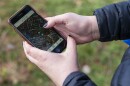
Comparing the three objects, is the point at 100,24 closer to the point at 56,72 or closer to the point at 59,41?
the point at 59,41

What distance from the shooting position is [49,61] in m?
1.35

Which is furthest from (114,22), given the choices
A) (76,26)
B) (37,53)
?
(37,53)

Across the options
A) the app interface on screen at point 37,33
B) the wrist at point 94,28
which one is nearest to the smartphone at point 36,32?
the app interface on screen at point 37,33

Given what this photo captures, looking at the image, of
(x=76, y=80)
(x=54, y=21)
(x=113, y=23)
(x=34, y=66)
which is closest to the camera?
(x=76, y=80)

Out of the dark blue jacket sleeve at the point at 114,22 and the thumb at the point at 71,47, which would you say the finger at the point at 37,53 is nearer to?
the thumb at the point at 71,47

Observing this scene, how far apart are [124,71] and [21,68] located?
1272 mm

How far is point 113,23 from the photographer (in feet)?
5.30

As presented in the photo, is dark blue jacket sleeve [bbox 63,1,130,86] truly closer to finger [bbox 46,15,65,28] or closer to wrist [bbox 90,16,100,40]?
wrist [bbox 90,16,100,40]

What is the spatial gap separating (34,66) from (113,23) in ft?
3.42

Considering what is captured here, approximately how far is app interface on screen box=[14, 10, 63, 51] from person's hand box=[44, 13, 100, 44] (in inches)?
1.2

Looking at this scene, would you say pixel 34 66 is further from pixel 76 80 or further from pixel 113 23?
pixel 76 80

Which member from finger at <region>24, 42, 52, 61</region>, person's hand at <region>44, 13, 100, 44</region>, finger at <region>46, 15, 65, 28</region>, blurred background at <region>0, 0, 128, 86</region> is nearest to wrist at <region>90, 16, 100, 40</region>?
person's hand at <region>44, 13, 100, 44</region>

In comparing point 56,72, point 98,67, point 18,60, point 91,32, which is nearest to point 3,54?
point 18,60

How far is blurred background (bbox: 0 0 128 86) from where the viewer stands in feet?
8.02
